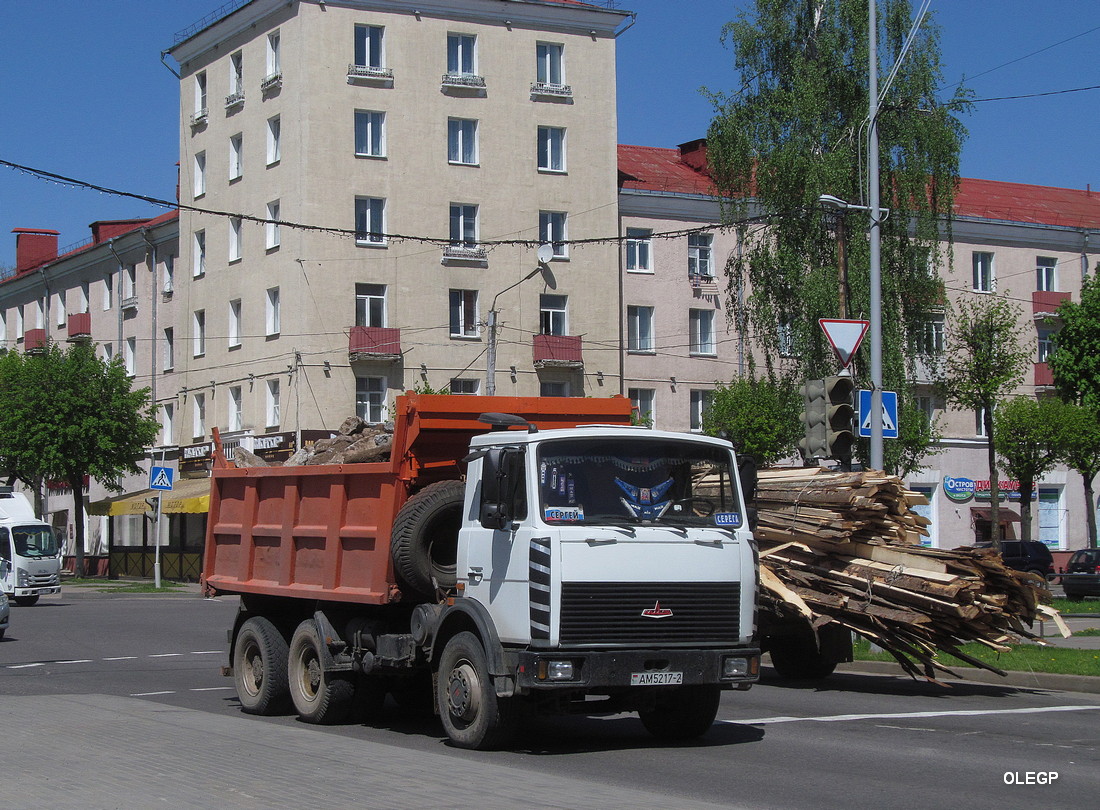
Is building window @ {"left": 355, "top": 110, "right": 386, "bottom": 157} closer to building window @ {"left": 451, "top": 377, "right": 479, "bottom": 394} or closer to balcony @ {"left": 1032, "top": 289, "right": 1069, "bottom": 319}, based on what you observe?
building window @ {"left": 451, "top": 377, "right": 479, "bottom": 394}

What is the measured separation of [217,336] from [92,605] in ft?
53.1

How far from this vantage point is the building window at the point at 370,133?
46.5m

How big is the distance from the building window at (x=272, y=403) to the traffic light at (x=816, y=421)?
31455 mm

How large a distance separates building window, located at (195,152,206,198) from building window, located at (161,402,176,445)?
817cm

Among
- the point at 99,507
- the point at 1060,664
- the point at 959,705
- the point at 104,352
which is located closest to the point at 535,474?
the point at 959,705

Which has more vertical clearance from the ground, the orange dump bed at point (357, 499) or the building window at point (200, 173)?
the building window at point (200, 173)

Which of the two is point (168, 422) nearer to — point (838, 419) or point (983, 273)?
point (983, 273)

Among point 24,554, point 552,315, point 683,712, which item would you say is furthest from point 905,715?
point 552,315

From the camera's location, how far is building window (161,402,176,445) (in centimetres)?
5300

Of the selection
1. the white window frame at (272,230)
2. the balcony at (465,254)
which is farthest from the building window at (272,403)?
the balcony at (465,254)

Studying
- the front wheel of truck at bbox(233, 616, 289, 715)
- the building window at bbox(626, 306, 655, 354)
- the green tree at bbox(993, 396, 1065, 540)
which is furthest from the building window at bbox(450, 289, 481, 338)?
the front wheel of truck at bbox(233, 616, 289, 715)

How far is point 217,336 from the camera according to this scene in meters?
49.5

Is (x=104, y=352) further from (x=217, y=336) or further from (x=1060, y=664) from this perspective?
(x=1060, y=664)

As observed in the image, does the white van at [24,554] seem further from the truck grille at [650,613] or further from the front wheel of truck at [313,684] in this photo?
the truck grille at [650,613]
